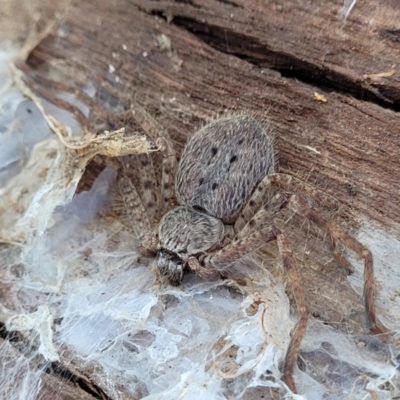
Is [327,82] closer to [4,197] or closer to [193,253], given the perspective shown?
[193,253]

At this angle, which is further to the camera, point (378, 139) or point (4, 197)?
point (4, 197)

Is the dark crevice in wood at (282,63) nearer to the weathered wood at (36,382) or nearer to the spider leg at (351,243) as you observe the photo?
the spider leg at (351,243)

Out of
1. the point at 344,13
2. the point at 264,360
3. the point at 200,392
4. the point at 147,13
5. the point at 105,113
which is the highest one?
the point at 344,13

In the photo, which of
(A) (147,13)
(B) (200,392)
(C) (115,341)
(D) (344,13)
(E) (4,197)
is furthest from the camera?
(A) (147,13)

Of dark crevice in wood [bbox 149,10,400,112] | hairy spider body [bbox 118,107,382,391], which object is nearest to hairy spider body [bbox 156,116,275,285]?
hairy spider body [bbox 118,107,382,391]

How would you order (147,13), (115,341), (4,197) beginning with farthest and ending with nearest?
(147,13), (4,197), (115,341)

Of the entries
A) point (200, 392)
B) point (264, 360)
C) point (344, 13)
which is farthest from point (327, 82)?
point (200, 392)

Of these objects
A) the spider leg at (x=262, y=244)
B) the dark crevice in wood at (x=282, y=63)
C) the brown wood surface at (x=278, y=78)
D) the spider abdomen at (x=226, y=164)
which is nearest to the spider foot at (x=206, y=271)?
the spider leg at (x=262, y=244)

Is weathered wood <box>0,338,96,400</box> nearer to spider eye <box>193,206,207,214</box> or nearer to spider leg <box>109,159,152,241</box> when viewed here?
spider leg <box>109,159,152,241</box>
